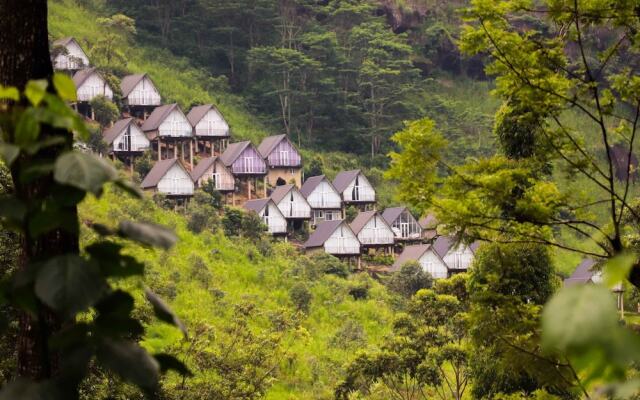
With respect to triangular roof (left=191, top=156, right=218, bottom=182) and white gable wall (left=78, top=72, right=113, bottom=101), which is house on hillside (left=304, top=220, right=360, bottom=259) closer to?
triangular roof (left=191, top=156, right=218, bottom=182)

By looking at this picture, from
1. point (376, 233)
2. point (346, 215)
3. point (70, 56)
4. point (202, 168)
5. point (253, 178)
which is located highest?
point (70, 56)

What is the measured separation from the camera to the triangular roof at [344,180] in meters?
40.3

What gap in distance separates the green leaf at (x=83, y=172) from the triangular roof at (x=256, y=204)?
34.2 metres

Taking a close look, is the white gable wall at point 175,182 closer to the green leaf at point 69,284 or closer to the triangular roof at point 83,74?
the triangular roof at point 83,74

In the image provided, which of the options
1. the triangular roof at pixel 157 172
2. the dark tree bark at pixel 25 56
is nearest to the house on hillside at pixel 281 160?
the triangular roof at pixel 157 172

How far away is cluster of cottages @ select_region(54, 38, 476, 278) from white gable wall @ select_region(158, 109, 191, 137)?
4cm

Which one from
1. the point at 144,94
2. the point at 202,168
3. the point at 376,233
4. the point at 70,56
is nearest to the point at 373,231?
the point at 376,233

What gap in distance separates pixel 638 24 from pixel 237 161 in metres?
31.7

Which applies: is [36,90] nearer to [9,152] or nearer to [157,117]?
[9,152]

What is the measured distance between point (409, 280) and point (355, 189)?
1087 cm

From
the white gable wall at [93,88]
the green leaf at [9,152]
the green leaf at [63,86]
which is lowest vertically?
the green leaf at [9,152]

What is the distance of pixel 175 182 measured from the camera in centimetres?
3394

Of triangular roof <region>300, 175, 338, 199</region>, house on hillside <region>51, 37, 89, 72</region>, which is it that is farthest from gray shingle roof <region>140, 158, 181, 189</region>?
triangular roof <region>300, 175, 338, 199</region>

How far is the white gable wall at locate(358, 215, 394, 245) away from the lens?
37.2 meters
